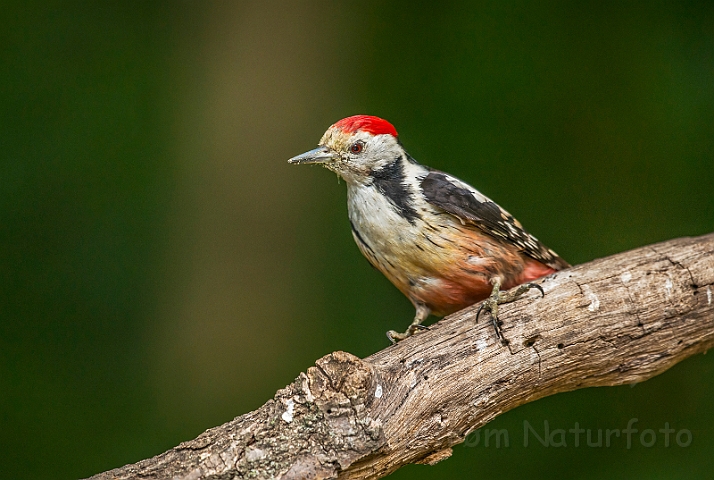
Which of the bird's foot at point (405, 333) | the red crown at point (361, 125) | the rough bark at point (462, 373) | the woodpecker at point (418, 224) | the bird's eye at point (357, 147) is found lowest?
the rough bark at point (462, 373)

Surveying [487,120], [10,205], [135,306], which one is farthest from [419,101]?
[10,205]

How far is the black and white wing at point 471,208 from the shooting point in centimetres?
300

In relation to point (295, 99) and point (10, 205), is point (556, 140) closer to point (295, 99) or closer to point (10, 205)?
point (295, 99)

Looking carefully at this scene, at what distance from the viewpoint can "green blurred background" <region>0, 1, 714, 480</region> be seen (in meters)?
4.51

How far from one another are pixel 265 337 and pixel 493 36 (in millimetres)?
2524

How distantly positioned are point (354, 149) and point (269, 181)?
1999 mm

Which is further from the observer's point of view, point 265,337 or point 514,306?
point 265,337

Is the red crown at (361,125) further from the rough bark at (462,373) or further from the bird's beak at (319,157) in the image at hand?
the rough bark at (462,373)

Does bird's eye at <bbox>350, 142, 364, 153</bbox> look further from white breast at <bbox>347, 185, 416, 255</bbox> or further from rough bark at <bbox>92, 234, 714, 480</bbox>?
rough bark at <bbox>92, 234, 714, 480</bbox>

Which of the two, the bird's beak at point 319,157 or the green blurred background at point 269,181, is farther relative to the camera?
the green blurred background at point 269,181

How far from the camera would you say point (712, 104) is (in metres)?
4.64

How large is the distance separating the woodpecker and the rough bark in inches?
9.1

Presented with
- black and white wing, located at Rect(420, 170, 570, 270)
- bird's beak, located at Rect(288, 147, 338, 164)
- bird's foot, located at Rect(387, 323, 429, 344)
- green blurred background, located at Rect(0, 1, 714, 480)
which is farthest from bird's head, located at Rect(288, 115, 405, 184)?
green blurred background, located at Rect(0, 1, 714, 480)

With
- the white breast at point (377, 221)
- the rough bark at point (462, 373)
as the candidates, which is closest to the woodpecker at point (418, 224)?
the white breast at point (377, 221)
